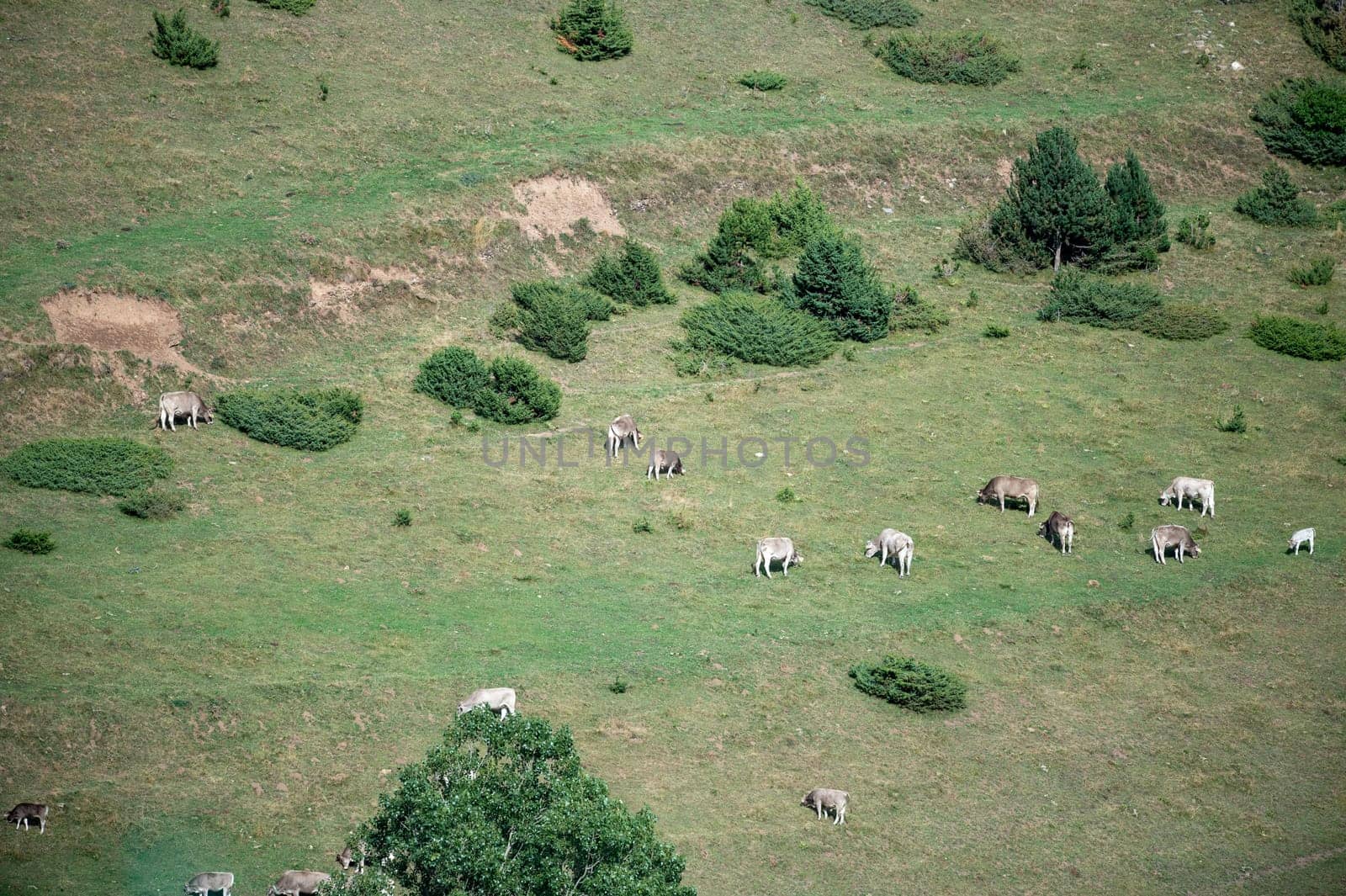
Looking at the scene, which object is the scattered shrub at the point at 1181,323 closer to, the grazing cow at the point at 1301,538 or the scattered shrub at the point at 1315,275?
the scattered shrub at the point at 1315,275

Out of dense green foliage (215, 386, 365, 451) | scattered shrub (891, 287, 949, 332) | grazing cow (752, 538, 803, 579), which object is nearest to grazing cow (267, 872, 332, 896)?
grazing cow (752, 538, 803, 579)

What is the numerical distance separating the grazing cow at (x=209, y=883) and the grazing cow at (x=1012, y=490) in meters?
25.8

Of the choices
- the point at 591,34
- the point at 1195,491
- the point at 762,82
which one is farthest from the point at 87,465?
the point at 762,82

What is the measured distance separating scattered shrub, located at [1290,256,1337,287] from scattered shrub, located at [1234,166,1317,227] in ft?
15.4

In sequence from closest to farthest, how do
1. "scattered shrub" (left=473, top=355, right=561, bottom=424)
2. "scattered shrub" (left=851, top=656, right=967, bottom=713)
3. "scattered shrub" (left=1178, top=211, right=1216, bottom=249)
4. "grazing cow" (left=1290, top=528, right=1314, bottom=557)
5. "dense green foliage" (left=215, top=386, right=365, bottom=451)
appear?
1. "scattered shrub" (left=851, top=656, right=967, bottom=713)
2. "grazing cow" (left=1290, top=528, right=1314, bottom=557)
3. "dense green foliage" (left=215, top=386, right=365, bottom=451)
4. "scattered shrub" (left=473, top=355, right=561, bottom=424)
5. "scattered shrub" (left=1178, top=211, right=1216, bottom=249)

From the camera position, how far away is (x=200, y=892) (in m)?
26.8

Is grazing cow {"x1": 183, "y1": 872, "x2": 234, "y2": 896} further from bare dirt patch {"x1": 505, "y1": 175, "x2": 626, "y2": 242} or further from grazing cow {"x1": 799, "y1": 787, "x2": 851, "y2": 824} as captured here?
bare dirt patch {"x1": 505, "y1": 175, "x2": 626, "y2": 242}

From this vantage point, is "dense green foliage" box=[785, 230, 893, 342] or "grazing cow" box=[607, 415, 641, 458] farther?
"dense green foliage" box=[785, 230, 893, 342]

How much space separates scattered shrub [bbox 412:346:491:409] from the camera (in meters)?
49.4

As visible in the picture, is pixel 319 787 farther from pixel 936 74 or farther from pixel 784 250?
pixel 936 74

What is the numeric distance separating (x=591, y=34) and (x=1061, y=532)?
39.4 meters

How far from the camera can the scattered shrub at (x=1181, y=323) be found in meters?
58.2

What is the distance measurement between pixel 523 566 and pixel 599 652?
520 centimetres

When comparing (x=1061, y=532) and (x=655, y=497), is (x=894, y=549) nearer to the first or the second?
(x=1061, y=532)
